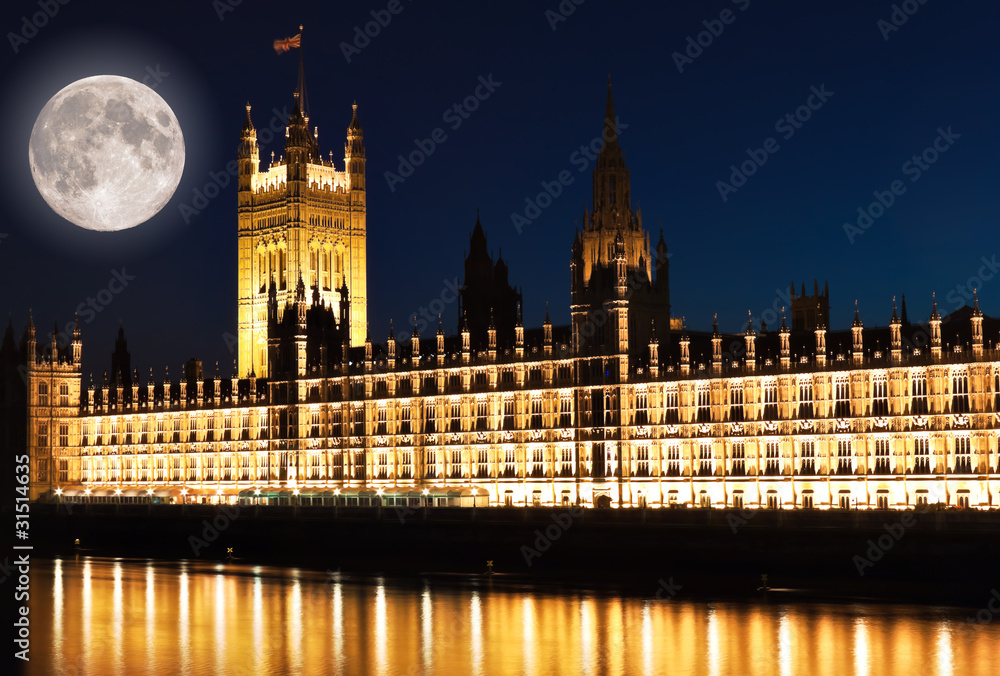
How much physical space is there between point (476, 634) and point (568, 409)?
44523mm

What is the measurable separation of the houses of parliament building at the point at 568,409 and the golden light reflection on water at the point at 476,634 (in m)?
22.8

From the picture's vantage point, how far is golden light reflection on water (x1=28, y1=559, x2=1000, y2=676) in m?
59.4

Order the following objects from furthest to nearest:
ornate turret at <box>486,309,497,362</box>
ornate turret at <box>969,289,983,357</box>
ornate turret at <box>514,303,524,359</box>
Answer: ornate turret at <box>486,309,497,362</box> < ornate turret at <box>514,303,524,359</box> < ornate turret at <box>969,289,983,357</box>

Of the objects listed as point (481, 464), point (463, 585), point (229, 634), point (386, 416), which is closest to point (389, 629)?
point (229, 634)

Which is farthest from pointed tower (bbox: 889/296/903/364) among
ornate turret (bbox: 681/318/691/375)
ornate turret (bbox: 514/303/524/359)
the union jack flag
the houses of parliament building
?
the union jack flag

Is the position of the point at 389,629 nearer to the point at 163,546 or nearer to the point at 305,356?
the point at 163,546

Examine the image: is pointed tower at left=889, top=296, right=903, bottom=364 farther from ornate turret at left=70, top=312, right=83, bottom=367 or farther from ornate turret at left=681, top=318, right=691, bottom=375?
ornate turret at left=70, top=312, right=83, bottom=367

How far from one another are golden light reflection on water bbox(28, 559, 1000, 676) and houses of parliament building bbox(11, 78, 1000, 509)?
2283cm

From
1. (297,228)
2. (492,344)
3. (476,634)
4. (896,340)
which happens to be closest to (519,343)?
(492,344)

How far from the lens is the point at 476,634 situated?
67.8 meters

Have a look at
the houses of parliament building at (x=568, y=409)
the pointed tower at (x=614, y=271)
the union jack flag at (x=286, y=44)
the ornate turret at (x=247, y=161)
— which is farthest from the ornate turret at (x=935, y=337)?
the ornate turret at (x=247, y=161)

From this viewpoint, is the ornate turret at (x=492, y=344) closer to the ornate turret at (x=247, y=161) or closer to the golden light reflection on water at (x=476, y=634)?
the golden light reflection on water at (x=476, y=634)

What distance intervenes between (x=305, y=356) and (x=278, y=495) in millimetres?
13631

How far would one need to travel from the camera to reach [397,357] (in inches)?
4872
